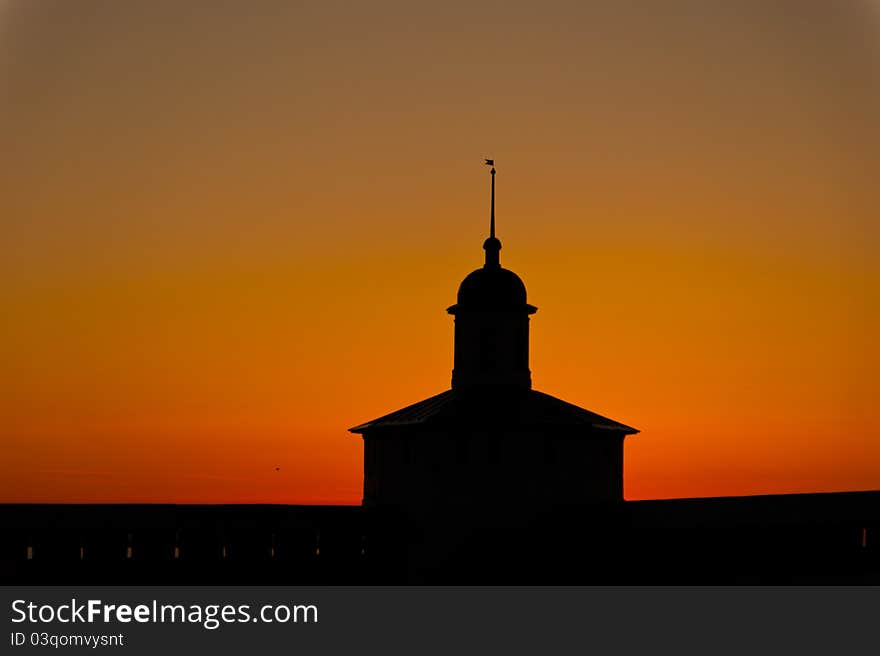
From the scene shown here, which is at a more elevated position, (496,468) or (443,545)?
(496,468)

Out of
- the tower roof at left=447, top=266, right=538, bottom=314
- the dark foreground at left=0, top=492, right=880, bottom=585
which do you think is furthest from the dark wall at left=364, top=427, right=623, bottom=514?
the tower roof at left=447, top=266, right=538, bottom=314

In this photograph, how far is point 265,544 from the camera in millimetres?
40344

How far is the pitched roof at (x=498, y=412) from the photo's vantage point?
44406 millimetres

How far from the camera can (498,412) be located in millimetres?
44656

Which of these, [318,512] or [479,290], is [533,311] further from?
[318,512]

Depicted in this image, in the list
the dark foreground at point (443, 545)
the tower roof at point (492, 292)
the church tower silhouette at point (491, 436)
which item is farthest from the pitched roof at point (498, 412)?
the dark foreground at point (443, 545)

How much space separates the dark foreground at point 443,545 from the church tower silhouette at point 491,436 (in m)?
1.39

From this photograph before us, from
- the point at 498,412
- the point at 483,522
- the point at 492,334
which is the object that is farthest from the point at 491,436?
the point at 492,334

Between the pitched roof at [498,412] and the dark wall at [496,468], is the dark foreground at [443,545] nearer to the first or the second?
the dark wall at [496,468]

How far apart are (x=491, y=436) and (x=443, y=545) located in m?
2.81

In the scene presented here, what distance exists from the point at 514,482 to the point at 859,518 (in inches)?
295

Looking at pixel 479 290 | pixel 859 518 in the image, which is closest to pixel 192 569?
pixel 479 290

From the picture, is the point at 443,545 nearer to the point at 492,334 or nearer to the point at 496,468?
the point at 496,468

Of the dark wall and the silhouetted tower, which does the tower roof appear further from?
the dark wall
